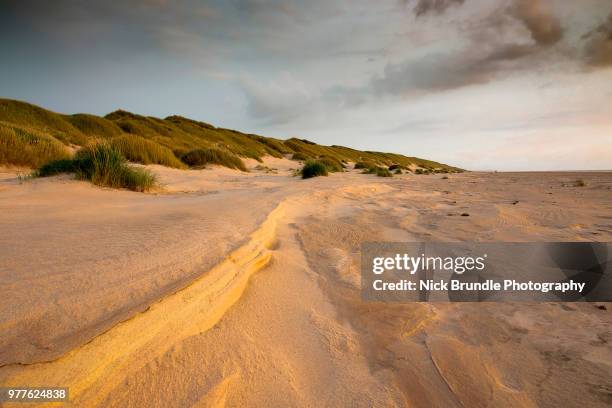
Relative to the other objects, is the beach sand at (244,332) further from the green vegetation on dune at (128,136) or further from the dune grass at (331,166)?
the dune grass at (331,166)

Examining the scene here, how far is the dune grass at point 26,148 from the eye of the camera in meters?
6.57

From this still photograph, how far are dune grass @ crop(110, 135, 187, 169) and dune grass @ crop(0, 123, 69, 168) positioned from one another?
52.2 inches

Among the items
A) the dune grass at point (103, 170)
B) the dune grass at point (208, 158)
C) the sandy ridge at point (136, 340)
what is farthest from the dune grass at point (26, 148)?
the sandy ridge at point (136, 340)

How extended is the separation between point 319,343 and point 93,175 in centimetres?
382

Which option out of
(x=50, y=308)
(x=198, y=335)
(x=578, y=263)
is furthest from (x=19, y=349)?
(x=578, y=263)

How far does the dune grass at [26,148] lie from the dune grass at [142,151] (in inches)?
52.2

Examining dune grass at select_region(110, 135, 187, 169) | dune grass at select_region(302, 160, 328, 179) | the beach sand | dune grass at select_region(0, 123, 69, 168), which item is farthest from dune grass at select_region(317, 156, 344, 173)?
the beach sand

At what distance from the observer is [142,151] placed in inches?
334

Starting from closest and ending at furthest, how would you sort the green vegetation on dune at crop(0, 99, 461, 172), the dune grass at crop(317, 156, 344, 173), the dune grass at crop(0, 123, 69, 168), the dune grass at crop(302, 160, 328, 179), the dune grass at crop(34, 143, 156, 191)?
the dune grass at crop(34, 143, 156, 191)
the dune grass at crop(0, 123, 69, 168)
the green vegetation on dune at crop(0, 99, 461, 172)
the dune grass at crop(302, 160, 328, 179)
the dune grass at crop(317, 156, 344, 173)

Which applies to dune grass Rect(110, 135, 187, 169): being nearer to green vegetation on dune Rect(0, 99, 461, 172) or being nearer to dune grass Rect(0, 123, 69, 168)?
green vegetation on dune Rect(0, 99, 461, 172)

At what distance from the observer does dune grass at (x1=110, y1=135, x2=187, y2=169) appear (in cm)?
834

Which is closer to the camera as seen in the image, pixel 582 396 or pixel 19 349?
pixel 19 349

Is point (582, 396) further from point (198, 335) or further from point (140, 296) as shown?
point (140, 296)

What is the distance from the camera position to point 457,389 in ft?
3.26
